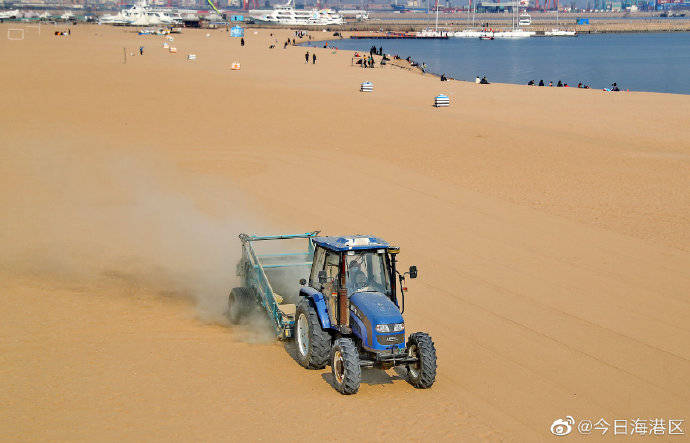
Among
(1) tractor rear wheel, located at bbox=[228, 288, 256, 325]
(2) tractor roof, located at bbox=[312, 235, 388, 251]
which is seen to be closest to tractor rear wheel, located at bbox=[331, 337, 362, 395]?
(2) tractor roof, located at bbox=[312, 235, 388, 251]

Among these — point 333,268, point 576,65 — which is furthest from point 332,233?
point 576,65

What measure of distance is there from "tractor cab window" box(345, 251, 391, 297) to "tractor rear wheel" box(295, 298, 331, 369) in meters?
0.89

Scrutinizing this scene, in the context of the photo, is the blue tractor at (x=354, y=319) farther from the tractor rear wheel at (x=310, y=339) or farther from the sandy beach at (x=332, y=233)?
the sandy beach at (x=332, y=233)

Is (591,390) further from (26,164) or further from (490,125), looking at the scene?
(490,125)

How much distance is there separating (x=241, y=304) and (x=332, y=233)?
7469mm

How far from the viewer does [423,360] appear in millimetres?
11609

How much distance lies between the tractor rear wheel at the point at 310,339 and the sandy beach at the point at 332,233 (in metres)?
0.32

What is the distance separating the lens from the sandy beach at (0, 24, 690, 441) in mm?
11570

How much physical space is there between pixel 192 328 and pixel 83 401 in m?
3.47

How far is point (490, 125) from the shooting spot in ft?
137

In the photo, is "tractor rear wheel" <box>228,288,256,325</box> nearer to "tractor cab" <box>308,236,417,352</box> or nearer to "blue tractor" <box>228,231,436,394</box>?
"blue tractor" <box>228,231,436,394</box>

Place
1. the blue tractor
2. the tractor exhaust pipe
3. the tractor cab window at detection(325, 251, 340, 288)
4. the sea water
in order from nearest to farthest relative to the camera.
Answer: the blue tractor < the tractor exhaust pipe < the tractor cab window at detection(325, 251, 340, 288) < the sea water

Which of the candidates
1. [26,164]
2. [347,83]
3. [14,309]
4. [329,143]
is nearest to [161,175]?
[26,164]

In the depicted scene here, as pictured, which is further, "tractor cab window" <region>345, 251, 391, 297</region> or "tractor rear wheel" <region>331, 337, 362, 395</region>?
"tractor cab window" <region>345, 251, 391, 297</region>
